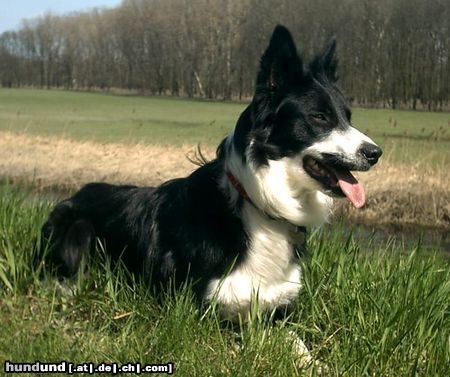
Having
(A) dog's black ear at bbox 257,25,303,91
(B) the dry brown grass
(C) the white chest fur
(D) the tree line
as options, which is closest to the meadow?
(C) the white chest fur

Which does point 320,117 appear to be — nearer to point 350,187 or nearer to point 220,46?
point 350,187

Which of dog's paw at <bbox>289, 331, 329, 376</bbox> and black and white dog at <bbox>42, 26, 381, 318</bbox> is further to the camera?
black and white dog at <bbox>42, 26, 381, 318</bbox>

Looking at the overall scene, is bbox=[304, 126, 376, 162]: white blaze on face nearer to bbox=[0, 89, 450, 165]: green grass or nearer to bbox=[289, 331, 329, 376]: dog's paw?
bbox=[289, 331, 329, 376]: dog's paw

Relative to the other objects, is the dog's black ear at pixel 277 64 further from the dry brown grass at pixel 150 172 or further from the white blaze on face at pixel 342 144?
the dry brown grass at pixel 150 172

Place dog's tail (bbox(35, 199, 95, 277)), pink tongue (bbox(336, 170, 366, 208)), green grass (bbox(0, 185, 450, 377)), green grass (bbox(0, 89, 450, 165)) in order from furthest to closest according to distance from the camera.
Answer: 1. green grass (bbox(0, 89, 450, 165))
2. dog's tail (bbox(35, 199, 95, 277))
3. pink tongue (bbox(336, 170, 366, 208))
4. green grass (bbox(0, 185, 450, 377))

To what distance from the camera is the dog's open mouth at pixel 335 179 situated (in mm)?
3680

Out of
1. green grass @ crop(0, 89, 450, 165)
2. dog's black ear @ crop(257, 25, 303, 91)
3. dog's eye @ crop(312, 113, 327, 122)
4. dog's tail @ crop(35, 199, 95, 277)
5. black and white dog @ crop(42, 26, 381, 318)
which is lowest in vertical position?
green grass @ crop(0, 89, 450, 165)

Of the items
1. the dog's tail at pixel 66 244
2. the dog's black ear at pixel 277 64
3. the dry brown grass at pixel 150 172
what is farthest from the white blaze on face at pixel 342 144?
the dry brown grass at pixel 150 172

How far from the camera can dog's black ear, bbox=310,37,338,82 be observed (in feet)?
13.1

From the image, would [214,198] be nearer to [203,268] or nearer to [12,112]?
[203,268]

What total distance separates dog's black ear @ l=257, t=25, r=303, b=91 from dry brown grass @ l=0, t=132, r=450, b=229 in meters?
5.50

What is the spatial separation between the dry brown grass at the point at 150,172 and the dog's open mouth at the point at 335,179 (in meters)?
5.42

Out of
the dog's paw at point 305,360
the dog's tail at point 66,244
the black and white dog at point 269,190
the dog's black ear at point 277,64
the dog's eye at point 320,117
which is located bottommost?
the dog's paw at point 305,360

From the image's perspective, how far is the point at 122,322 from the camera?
3896mm
